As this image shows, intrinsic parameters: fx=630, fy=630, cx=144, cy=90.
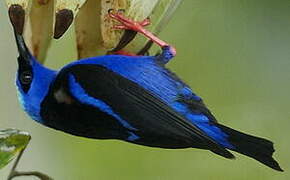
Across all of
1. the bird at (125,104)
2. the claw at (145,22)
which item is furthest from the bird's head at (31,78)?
the claw at (145,22)

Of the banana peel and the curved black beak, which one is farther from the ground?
the banana peel

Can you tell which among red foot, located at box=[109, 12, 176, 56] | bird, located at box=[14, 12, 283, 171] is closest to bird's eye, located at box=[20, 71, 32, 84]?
bird, located at box=[14, 12, 283, 171]

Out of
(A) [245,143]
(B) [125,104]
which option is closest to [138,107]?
(B) [125,104]

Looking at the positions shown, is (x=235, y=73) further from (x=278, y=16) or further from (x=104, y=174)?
(x=104, y=174)

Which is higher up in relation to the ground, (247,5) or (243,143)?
(247,5)

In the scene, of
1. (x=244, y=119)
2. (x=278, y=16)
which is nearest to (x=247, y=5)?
(x=278, y=16)

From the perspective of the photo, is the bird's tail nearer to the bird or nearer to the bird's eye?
the bird

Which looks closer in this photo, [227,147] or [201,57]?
[227,147]
